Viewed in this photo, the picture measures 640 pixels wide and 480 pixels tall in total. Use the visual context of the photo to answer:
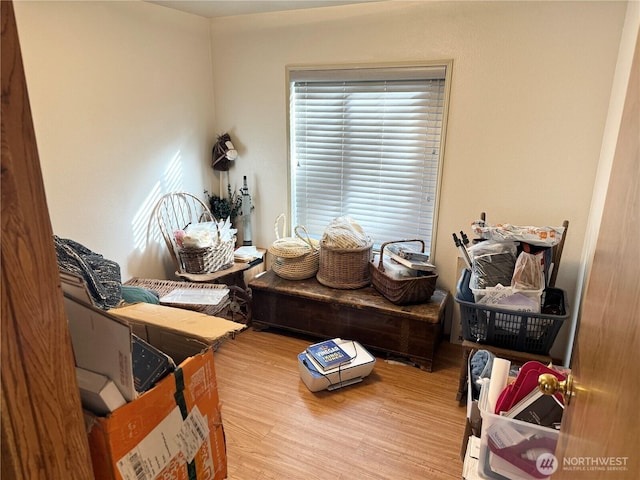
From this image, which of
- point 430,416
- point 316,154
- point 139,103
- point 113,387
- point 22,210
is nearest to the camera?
point 22,210

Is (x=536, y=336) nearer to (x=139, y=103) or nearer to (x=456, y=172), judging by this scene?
(x=456, y=172)

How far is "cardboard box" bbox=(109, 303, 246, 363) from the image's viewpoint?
1255mm

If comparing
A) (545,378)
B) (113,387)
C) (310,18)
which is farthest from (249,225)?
(545,378)

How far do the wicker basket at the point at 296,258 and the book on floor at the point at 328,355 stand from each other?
588 mm

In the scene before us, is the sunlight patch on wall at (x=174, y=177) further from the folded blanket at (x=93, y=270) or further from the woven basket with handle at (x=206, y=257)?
the folded blanket at (x=93, y=270)

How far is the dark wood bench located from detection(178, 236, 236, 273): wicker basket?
282 millimetres

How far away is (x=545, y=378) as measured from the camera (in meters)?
0.93

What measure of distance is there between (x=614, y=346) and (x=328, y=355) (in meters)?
1.89

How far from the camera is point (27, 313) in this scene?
63cm

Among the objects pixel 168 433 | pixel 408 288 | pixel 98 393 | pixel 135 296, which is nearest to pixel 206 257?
pixel 135 296

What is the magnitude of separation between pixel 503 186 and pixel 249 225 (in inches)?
75.0

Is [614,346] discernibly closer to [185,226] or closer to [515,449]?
[515,449]

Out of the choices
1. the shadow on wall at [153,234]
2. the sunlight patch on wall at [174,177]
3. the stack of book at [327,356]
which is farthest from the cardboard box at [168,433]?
the sunlight patch on wall at [174,177]

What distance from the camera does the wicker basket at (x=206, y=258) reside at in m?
2.73
